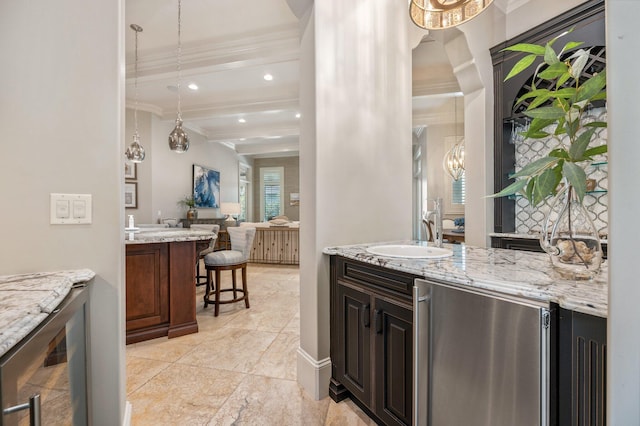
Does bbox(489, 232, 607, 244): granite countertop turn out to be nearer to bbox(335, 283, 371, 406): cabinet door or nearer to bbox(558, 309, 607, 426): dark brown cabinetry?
bbox(335, 283, 371, 406): cabinet door

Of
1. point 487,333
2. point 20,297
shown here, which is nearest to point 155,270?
point 20,297

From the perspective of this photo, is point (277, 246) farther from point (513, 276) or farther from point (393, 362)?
point (513, 276)

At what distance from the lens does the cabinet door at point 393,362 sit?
1249 millimetres

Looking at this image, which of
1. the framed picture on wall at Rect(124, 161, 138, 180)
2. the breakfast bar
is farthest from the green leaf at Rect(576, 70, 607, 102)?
the framed picture on wall at Rect(124, 161, 138, 180)

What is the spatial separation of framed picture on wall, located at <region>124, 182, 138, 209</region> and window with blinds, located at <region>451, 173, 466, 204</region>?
249 inches

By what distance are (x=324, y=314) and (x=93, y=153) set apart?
1.48m

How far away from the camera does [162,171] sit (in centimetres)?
613

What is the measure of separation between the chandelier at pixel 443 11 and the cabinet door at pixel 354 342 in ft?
5.67

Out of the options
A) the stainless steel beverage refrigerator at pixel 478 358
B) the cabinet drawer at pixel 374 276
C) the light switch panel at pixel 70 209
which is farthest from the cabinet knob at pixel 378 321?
the light switch panel at pixel 70 209

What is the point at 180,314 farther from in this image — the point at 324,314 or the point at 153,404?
the point at 324,314

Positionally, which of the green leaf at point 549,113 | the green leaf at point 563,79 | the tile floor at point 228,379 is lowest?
the tile floor at point 228,379

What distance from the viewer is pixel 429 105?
5652 millimetres

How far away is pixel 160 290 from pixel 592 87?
3.09 metres

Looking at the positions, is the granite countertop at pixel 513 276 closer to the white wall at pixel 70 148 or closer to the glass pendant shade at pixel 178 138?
the white wall at pixel 70 148
